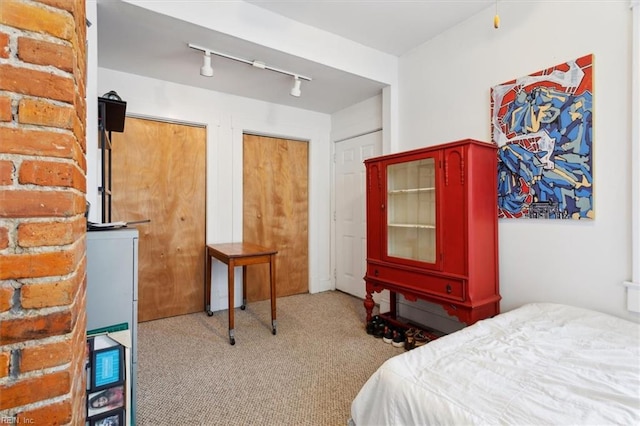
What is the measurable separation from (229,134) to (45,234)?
111 inches

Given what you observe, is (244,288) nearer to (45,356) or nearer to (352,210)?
(352,210)

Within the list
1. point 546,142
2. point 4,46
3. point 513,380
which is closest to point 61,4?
point 4,46

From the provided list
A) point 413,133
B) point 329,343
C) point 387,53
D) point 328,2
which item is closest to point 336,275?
point 329,343

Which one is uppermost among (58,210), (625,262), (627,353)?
(58,210)

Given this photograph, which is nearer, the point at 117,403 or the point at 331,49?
the point at 117,403

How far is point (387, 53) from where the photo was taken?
2996 mm

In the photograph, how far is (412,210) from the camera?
2.55 m

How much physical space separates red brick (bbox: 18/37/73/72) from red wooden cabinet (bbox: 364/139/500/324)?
1.99 m

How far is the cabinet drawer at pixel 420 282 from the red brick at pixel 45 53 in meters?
2.16

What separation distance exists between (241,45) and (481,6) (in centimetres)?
180

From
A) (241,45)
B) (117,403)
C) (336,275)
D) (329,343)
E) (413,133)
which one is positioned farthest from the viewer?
(336,275)

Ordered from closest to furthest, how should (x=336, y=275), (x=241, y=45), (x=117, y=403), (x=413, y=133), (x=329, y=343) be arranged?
(x=117, y=403), (x=241, y=45), (x=329, y=343), (x=413, y=133), (x=336, y=275)

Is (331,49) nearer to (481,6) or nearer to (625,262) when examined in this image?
(481,6)

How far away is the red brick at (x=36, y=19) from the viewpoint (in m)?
0.74
